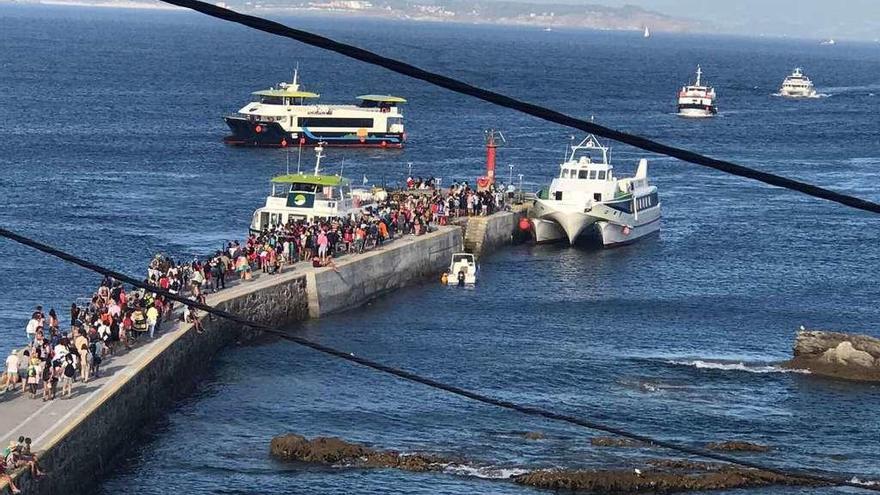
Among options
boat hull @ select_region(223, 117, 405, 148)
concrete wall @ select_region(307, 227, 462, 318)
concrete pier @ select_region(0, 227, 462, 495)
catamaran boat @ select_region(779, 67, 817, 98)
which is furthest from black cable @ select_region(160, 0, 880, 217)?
catamaran boat @ select_region(779, 67, 817, 98)

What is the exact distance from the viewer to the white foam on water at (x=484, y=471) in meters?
30.6

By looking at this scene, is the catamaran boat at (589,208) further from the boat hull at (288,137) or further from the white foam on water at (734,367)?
the boat hull at (288,137)

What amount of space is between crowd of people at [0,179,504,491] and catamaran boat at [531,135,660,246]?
2.05 m

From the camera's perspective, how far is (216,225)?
206 feet

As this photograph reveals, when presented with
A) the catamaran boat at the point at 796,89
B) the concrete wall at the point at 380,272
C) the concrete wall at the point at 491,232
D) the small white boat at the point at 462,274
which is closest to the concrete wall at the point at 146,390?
the concrete wall at the point at 380,272

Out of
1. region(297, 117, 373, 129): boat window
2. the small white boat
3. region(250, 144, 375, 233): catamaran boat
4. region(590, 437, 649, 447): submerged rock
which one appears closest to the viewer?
region(590, 437, 649, 447): submerged rock

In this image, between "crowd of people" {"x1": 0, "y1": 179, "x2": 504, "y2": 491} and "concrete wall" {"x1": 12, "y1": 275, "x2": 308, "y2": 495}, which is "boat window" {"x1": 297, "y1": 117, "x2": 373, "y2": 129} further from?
"concrete wall" {"x1": 12, "y1": 275, "x2": 308, "y2": 495}

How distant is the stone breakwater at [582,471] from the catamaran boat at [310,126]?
69816 mm

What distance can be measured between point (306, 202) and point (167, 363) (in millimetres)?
18789

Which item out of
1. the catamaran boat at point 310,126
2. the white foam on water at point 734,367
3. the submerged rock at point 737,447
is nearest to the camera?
the submerged rock at point 737,447

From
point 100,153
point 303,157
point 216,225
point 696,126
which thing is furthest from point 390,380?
point 696,126

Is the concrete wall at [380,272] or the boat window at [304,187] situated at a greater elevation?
the boat window at [304,187]

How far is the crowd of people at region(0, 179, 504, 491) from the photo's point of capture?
2908 cm

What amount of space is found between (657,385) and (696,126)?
88999mm
